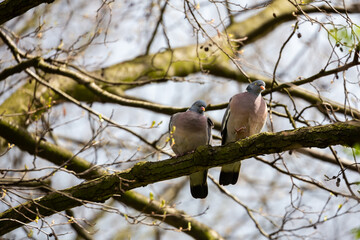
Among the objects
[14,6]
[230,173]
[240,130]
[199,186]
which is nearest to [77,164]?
[199,186]

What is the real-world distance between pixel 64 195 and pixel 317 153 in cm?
346

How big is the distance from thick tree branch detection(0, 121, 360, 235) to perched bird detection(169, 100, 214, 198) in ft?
2.60

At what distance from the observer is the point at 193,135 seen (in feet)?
14.8

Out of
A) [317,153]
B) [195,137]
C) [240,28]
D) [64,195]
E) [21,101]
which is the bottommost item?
[64,195]

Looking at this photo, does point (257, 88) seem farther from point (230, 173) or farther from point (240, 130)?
point (230, 173)

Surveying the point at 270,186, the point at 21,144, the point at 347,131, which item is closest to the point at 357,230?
the point at 347,131

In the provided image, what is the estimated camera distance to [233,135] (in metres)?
4.53

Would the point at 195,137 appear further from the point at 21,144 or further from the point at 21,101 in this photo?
the point at 21,101

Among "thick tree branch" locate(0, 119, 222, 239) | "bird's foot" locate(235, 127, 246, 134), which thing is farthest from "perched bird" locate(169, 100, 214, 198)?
"thick tree branch" locate(0, 119, 222, 239)

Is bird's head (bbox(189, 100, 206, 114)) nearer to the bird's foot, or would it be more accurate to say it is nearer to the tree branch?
the bird's foot

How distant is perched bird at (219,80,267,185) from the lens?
14.2 ft

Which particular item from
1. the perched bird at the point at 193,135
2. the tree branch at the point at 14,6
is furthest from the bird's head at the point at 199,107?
the tree branch at the point at 14,6

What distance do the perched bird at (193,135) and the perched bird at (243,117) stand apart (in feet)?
0.69

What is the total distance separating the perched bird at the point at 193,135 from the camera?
4.52m
